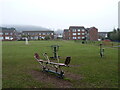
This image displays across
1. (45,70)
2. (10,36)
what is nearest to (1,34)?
(10,36)

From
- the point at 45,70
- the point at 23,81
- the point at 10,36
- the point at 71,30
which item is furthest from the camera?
the point at 10,36

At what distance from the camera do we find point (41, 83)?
20.9 ft

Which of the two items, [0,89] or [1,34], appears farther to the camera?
[1,34]

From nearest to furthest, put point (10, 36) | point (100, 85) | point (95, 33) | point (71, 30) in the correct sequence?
point (100, 85)
point (95, 33)
point (71, 30)
point (10, 36)

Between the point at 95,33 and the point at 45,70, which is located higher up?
the point at 95,33

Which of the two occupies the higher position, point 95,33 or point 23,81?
point 95,33

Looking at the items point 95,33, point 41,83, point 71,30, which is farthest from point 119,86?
point 71,30

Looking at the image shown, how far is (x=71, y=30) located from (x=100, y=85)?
86.8m

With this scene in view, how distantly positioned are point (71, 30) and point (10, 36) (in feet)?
127

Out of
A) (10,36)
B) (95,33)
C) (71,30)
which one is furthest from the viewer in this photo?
(10,36)

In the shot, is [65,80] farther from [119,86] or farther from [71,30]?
[71,30]

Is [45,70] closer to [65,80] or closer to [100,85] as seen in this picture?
[65,80]

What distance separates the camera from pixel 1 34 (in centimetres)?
9494

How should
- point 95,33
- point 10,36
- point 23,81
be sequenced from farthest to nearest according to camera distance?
point 10,36, point 95,33, point 23,81
